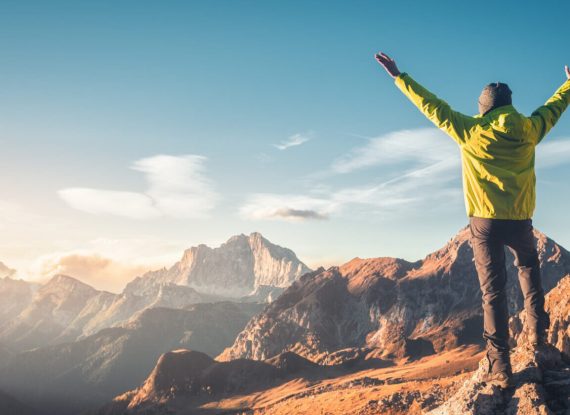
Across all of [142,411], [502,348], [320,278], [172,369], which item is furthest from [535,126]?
[320,278]

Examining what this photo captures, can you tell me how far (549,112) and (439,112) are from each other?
158cm

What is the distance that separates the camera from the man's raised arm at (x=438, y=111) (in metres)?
6.36

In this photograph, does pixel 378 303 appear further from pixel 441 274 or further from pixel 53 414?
pixel 53 414

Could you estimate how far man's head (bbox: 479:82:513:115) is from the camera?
6517mm

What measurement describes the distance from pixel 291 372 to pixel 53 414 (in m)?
133

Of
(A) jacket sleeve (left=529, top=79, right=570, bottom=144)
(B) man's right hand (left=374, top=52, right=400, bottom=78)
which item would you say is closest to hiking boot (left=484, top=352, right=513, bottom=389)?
(A) jacket sleeve (left=529, top=79, right=570, bottom=144)

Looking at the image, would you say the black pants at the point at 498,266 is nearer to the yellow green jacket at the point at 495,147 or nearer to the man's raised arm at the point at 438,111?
the yellow green jacket at the point at 495,147

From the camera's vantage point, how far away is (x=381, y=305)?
14862 centimetres

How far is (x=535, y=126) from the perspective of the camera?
6.27 m

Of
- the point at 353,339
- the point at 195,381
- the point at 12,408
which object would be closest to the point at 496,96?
the point at 195,381

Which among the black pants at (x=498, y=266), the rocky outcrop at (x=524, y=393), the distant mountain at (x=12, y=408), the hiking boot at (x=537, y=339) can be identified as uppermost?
the black pants at (x=498, y=266)

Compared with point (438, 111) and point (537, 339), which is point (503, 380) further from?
point (438, 111)

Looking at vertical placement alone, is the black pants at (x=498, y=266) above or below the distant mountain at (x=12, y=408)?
above

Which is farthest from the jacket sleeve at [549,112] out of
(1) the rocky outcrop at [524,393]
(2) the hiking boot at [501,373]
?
(1) the rocky outcrop at [524,393]
